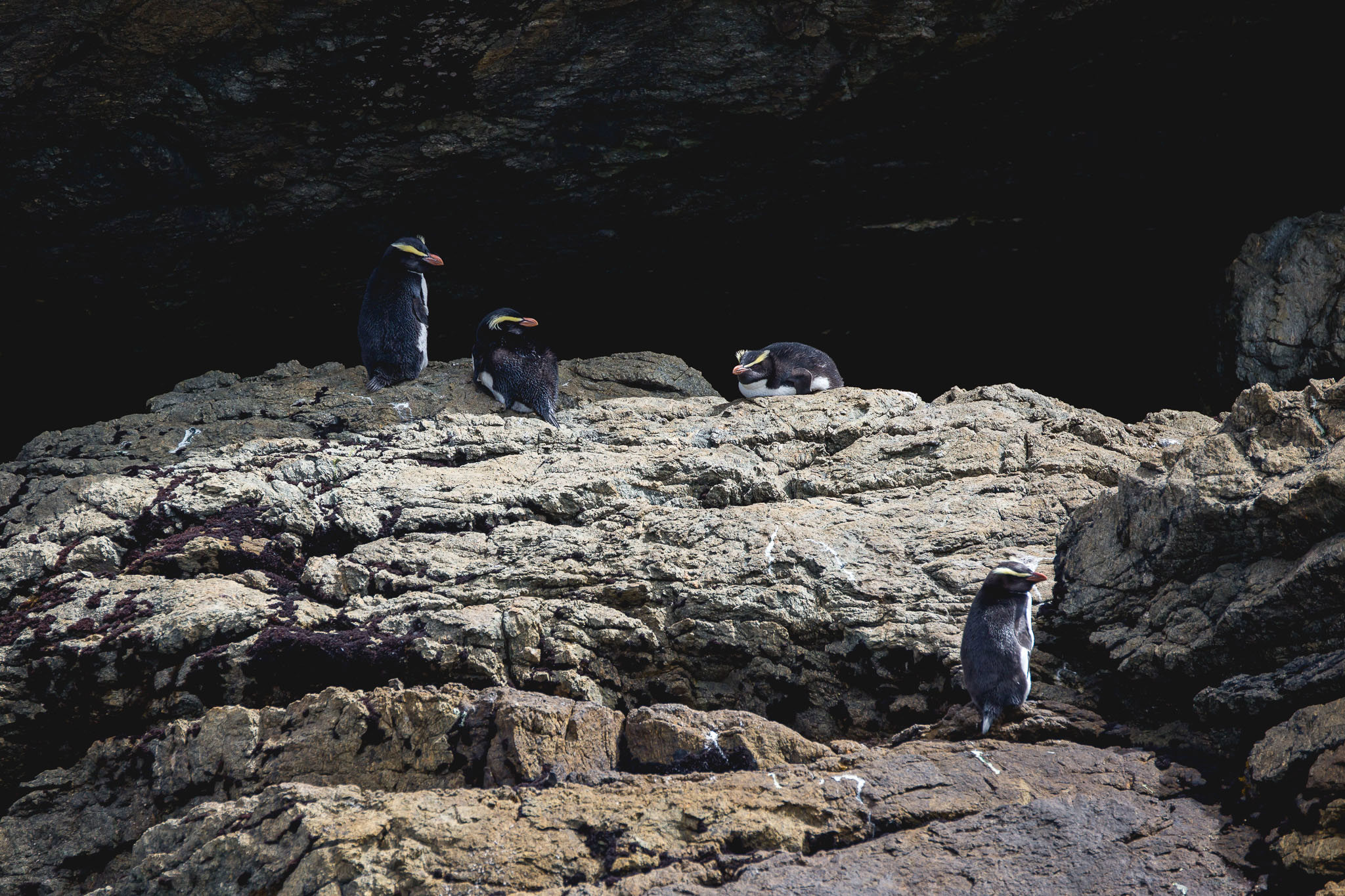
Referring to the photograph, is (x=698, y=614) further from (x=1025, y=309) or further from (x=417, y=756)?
(x=1025, y=309)

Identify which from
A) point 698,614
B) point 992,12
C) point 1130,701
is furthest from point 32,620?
point 992,12

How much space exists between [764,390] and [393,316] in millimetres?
3150

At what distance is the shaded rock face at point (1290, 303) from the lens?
8.72 meters

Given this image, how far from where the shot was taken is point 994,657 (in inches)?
198

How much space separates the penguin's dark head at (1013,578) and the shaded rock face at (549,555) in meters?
0.41

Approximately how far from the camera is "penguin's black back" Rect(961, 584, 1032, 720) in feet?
16.5

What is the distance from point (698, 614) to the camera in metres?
5.85

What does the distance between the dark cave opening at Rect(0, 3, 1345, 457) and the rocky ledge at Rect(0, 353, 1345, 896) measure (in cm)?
170

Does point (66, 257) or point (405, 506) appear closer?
point (405, 506)

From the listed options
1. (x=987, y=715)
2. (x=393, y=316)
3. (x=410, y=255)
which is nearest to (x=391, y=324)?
(x=393, y=316)

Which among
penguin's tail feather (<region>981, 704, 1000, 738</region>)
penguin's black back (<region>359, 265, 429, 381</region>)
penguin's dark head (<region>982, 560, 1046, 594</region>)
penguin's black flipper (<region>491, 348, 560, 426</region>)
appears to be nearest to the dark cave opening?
penguin's black back (<region>359, 265, 429, 381</region>)

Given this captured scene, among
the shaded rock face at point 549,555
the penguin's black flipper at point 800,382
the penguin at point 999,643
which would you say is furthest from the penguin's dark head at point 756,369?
the penguin at point 999,643

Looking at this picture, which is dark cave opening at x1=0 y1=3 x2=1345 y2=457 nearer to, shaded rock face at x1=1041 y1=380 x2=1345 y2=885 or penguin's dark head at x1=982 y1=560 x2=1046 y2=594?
shaded rock face at x1=1041 y1=380 x2=1345 y2=885

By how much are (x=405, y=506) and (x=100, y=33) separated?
3639mm
